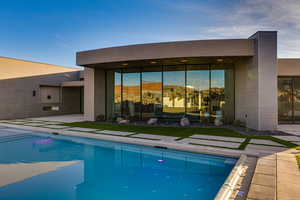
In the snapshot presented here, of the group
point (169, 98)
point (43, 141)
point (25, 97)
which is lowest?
point (43, 141)

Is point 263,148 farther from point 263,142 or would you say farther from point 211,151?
point 211,151

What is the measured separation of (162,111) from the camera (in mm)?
12109

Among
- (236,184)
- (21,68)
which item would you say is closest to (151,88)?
(236,184)

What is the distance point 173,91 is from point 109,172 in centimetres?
794

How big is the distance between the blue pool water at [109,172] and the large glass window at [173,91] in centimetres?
564

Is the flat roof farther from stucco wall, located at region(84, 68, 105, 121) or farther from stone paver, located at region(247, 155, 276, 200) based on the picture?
stone paver, located at region(247, 155, 276, 200)

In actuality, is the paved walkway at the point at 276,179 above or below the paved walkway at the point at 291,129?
below

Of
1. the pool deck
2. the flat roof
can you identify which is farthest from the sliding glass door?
A: the pool deck

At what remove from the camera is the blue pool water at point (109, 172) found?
3.76m

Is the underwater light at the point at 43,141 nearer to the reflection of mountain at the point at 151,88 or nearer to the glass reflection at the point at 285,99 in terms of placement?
the reflection of mountain at the point at 151,88

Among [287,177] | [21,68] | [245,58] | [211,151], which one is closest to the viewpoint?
[287,177]

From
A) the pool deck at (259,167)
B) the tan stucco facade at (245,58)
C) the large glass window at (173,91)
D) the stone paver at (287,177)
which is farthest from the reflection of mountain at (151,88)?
the stone paver at (287,177)

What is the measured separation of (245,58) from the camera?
9.89 metres

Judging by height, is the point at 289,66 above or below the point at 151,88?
A: above
